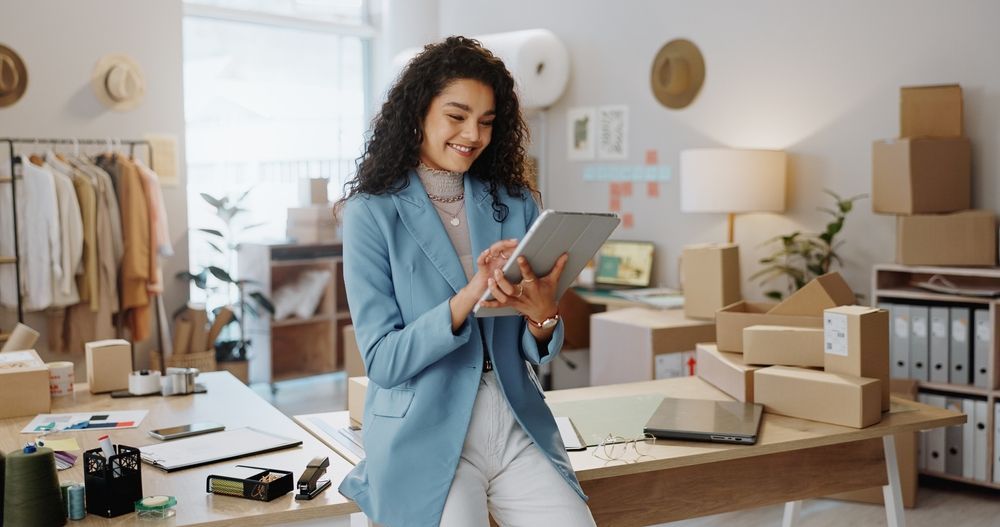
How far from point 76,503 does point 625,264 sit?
419 centimetres

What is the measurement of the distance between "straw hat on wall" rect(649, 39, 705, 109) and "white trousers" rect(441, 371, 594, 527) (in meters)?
3.76

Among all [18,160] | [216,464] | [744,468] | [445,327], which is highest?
[18,160]

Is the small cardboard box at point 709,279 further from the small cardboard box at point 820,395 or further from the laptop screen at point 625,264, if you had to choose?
the small cardboard box at point 820,395

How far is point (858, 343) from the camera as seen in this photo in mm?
2555

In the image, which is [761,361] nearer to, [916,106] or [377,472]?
[377,472]

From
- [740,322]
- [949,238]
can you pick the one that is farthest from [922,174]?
[740,322]

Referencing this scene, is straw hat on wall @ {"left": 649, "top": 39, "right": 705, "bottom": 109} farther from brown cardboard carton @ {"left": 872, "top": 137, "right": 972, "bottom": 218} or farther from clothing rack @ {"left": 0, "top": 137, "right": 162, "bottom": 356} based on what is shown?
clothing rack @ {"left": 0, "top": 137, "right": 162, "bottom": 356}

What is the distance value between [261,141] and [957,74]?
4518 millimetres

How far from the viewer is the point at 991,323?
12.8 feet

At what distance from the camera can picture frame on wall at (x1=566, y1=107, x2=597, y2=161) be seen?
5977mm

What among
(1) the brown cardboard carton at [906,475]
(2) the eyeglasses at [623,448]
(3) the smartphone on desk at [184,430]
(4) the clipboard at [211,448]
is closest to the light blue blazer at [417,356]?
(2) the eyeglasses at [623,448]

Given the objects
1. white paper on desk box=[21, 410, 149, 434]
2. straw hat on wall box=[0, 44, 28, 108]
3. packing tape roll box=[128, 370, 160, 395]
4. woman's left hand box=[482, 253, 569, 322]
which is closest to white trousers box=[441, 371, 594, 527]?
woman's left hand box=[482, 253, 569, 322]

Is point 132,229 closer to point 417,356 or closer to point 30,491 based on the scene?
point 30,491

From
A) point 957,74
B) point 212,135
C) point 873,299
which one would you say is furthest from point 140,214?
point 957,74
